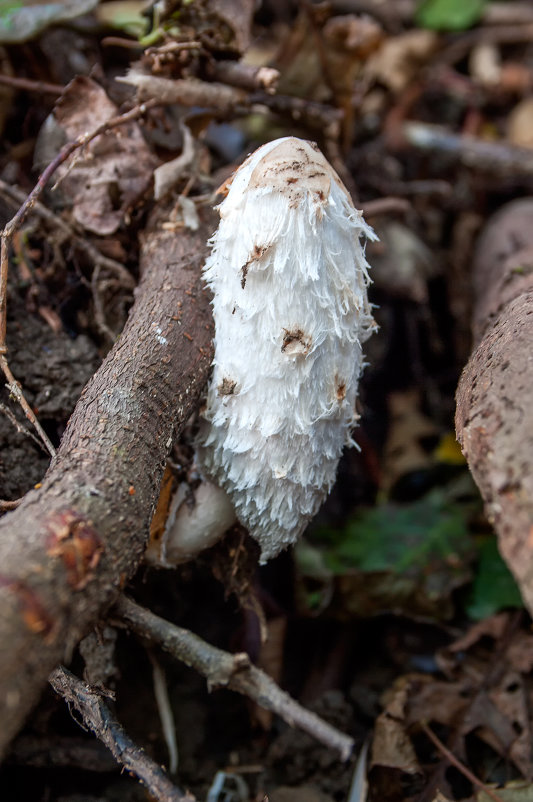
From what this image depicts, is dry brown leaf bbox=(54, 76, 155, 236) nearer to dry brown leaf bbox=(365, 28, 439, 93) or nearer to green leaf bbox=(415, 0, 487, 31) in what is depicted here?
dry brown leaf bbox=(365, 28, 439, 93)

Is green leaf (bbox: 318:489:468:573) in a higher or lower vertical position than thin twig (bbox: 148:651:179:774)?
lower

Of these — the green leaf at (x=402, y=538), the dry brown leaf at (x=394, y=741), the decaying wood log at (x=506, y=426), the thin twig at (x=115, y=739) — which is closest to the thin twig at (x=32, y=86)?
the decaying wood log at (x=506, y=426)

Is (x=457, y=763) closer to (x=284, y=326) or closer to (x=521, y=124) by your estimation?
(x=284, y=326)

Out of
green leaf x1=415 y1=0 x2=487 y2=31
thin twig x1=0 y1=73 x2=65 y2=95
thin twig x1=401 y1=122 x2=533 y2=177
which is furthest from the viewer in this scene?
green leaf x1=415 y1=0 x2=487 y2=31

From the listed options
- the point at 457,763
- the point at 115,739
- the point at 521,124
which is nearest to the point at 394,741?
the point at 457,763

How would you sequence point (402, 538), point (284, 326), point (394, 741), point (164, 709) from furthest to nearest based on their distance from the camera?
point (402, 538)
point (164, 709)
point (394, 741)
point (284, 326)

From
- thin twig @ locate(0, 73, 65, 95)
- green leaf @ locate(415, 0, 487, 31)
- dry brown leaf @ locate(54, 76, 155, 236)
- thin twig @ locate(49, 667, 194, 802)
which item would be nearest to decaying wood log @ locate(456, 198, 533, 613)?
thin twig @ locate(49, 667, 194, 802)

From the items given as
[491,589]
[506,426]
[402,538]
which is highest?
[506,426]
